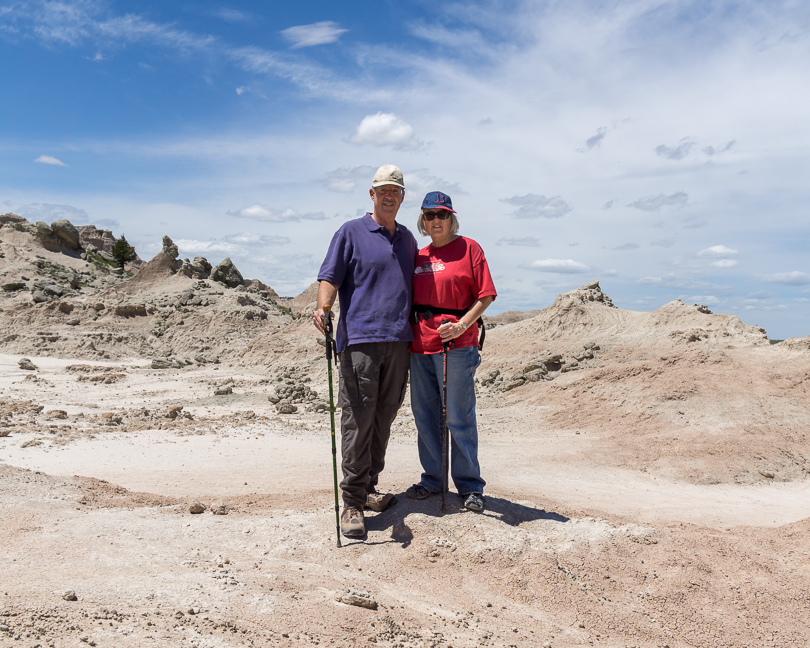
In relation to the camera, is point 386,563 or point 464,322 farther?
point 464,322

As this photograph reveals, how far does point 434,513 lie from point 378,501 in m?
0.42

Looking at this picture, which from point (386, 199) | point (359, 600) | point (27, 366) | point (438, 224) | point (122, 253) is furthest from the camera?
point (122, 253)

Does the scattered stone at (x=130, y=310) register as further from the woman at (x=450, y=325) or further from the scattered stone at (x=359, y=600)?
the scattered stone at (x=359, y=600)

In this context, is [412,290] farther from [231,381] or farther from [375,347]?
[231,381]

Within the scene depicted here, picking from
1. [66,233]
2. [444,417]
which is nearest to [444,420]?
[444,417]

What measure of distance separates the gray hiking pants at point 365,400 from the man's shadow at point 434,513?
0.83 ft

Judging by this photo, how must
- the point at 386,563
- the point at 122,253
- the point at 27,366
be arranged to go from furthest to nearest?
the point at 122,253 → the point at 27,366 → the point at 386,563

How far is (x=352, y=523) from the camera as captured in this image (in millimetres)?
4188

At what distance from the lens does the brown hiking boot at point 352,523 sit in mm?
4160

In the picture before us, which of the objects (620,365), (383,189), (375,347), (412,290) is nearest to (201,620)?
(375,347)

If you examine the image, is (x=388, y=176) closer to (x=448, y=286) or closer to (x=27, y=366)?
(x=448, y=286)

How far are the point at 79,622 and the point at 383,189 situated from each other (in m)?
3.06

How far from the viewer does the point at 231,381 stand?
1622 centimetres

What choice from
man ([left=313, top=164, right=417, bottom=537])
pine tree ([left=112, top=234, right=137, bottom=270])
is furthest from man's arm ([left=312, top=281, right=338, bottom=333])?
pine tree ([left=112, top=234, right=137, bottom=270])
